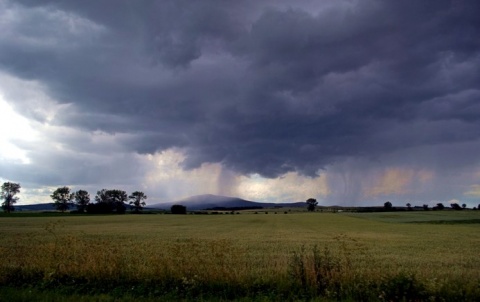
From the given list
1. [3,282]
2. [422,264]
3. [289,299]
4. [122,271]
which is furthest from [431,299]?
[3,282]

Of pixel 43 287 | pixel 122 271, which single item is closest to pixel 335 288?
pixel 122 271

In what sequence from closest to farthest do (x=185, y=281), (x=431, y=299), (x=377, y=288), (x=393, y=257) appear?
(x=431, y=299), (x=377, y=288), (x=185, y=281), (x=393, y=257)

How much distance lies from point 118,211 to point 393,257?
178 metres

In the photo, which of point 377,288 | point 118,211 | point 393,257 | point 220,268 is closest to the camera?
point 377,288

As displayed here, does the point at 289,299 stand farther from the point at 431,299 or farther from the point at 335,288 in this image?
the point at 431,299

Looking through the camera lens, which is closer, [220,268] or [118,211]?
[220,268]

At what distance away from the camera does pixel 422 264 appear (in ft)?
68.3

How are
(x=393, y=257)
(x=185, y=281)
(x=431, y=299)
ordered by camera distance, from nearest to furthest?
(x=431, y=299)
(x=185, y=281)
(x=393, y=257)

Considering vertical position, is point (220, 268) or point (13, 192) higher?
point (13, 192)

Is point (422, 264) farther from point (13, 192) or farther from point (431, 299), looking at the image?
point (13, 192)

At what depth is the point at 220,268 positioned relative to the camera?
13375 mm

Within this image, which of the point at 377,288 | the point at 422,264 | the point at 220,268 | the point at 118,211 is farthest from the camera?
the point at 118,211

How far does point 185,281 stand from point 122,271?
9.29ft

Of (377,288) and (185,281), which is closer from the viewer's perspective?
(377,288)
